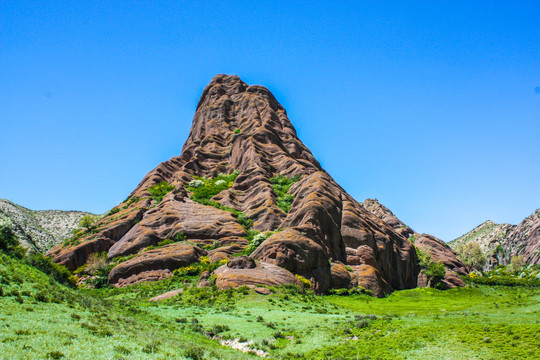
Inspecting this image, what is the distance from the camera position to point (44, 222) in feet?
432

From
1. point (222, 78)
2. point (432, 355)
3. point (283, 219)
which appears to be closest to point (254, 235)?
point (283, 219)

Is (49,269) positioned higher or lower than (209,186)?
lower

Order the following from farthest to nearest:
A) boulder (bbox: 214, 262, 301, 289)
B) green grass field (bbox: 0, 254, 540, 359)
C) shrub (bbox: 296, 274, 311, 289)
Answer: shrub (bbox: 296, 274, 311, 289)
boulder (bbox: 214, 262, 301, 289)
green grass field (bbox: 0, 254, 540, 359)

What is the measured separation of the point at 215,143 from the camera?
105500 mm

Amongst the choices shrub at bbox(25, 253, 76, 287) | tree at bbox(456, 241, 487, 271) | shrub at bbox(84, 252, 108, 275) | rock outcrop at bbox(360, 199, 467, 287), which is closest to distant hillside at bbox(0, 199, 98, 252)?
shrub at bbox(84, 252, 108, 275)

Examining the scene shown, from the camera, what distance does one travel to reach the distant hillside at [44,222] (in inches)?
4552

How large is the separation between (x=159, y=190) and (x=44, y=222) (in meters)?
74.0

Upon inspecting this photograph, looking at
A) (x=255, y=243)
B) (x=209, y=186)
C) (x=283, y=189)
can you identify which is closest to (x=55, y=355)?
(x=255, y=243)

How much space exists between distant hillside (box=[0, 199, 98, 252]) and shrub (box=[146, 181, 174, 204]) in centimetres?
4776

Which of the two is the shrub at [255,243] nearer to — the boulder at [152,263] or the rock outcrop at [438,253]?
the boulder at [152,263]

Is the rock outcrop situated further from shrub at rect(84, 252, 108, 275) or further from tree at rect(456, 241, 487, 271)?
shrub at rect(84, 252, 108, 275)

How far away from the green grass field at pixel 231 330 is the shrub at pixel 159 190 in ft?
151

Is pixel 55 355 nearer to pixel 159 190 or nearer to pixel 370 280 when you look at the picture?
pixel 370 280

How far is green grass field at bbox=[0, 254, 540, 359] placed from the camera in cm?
1830
